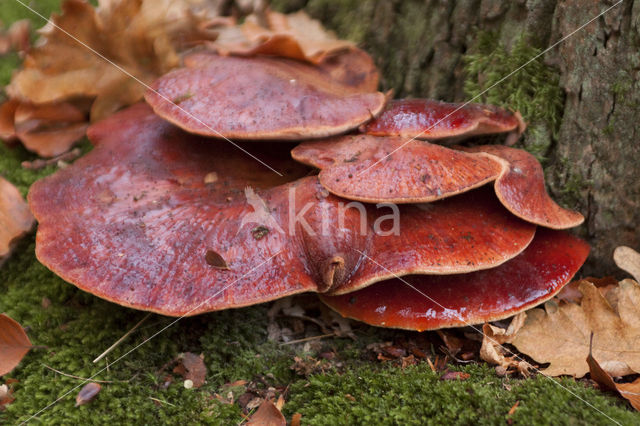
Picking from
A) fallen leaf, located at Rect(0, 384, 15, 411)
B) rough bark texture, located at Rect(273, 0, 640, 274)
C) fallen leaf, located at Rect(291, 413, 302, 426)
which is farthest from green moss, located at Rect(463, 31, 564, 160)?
fallen leaf, located at Rect(0, 384, 15, 411)

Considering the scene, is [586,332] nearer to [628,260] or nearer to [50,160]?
[628,260]

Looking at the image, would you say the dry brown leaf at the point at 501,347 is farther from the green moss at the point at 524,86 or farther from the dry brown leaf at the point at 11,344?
the dry brown leaf at the point at 11,344

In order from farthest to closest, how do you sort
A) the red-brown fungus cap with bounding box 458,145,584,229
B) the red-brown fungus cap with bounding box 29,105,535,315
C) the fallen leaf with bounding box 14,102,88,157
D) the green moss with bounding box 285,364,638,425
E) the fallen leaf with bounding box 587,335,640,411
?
the fallen leaf with bounding box 14,102,88,157, the red-brown fungus cap with bounding box 458,145,584,229, the red-brown fungus cap with bounding box 29,105,535,315, the fallen leaf with bounding box 587,335,640,411, the green moss with bounding box 285,364,638,425

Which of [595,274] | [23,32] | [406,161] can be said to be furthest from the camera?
[23,32]

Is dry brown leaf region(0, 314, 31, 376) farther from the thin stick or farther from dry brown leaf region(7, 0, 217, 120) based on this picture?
dry brown leaf region(7, 0, 217, 120)

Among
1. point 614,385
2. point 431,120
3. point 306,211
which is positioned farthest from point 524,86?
point 614,385

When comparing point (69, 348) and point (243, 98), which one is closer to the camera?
point (69, 348)

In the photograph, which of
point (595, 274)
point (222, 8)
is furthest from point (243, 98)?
point (222, 8)

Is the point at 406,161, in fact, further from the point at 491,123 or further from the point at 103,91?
the point at 103,91
